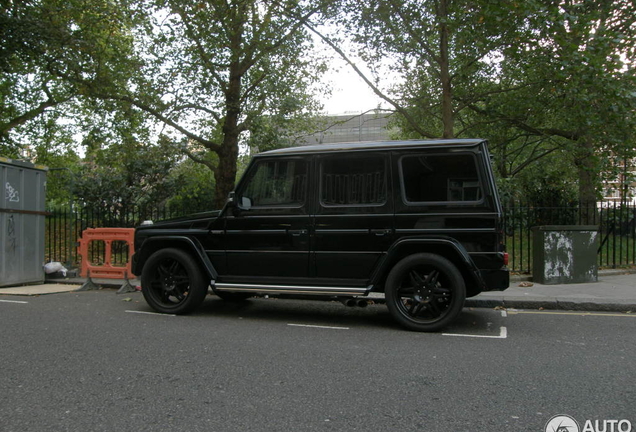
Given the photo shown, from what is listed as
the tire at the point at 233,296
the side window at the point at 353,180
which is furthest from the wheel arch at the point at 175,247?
the side window at the point at 353,180

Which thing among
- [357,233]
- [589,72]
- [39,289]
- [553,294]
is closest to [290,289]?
[357,233]

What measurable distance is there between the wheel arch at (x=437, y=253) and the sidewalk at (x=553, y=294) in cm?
154

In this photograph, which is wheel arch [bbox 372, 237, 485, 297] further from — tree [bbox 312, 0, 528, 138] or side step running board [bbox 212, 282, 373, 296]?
tree [bbox 312, 0, 528, 138]

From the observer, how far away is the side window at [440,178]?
17.7 feet

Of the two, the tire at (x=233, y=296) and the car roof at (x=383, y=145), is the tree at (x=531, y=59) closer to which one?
the car roof at (x=383, y=145)

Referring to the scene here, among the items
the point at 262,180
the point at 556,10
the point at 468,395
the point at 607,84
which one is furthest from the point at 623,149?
the point at 468,395

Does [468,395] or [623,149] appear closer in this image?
[468,395]

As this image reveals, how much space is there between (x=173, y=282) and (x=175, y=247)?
19.3 inches

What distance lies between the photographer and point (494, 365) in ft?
13.9

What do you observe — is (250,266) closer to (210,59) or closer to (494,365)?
(494,365)

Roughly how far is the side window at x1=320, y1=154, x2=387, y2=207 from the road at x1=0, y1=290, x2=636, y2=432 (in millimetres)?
1597

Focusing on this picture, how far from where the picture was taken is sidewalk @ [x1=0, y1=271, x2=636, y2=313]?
23.0ft

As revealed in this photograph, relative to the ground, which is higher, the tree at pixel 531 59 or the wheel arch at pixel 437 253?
the tree at pixel 531 59

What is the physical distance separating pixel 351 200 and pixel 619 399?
3374 millimetres
